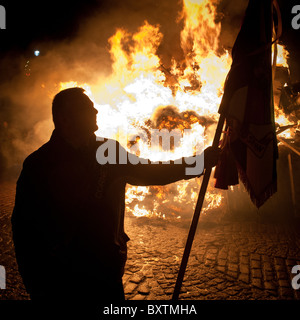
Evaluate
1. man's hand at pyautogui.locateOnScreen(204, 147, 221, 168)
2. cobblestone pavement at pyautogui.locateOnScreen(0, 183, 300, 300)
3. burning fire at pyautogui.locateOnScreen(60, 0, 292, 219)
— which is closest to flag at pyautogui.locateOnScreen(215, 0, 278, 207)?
man's hand at pyautogui.locateOnScreen(204, 147, 221, 168)

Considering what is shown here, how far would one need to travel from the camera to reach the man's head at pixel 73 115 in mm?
1840

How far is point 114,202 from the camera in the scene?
6.19ft

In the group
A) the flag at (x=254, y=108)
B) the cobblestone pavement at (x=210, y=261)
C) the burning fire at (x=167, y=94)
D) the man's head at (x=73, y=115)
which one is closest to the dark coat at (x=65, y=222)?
the man's head at (x=73, y=115)

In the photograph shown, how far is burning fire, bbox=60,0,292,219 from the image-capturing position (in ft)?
29.5

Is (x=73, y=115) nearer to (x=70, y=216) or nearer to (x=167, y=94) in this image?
(x=70, y=216)

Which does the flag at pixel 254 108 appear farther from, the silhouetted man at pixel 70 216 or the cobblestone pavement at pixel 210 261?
the cobblestone pavement at pixel 210 261

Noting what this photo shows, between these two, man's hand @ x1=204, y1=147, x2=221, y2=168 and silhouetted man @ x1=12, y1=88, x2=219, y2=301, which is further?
man's hand @ x1=204, y1=147, x2=221, y2=168

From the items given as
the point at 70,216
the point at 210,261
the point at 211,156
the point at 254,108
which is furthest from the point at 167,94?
the point at 70,216

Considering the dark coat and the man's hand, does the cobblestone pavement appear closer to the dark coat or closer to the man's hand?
the dark coat

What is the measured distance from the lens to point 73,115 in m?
1.85

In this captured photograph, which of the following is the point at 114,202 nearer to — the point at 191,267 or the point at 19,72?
the point at 191,267

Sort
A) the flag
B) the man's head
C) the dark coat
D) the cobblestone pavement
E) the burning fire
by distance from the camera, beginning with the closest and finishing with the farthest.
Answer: the dark coat → the man's head → the flag → the cobblestone pavement → the burning fire

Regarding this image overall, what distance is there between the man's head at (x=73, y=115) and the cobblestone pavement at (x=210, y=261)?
3.09 m

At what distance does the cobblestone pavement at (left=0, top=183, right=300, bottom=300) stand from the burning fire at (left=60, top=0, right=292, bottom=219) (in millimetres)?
1675
